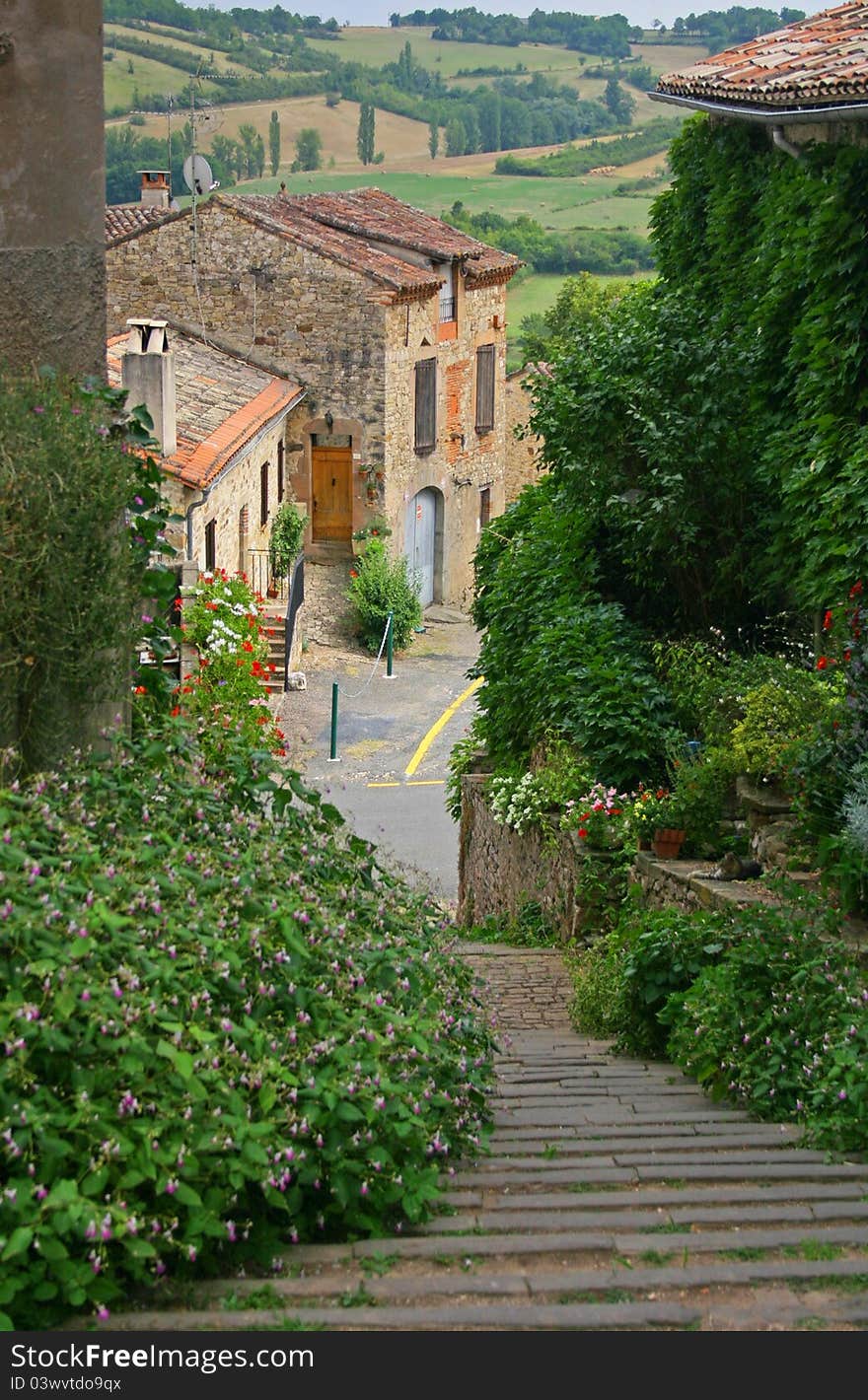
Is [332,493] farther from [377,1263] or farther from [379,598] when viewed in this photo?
[377,1263]

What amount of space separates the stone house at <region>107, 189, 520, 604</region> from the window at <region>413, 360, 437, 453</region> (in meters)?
0.04

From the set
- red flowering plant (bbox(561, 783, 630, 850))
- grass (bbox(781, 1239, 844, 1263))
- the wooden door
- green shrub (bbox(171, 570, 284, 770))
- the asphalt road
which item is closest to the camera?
grass (bbox(781, 1239, 844, 1263))

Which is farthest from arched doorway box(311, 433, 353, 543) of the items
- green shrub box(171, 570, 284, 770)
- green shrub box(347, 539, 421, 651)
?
green shrub box(171, 570, 284, 770)

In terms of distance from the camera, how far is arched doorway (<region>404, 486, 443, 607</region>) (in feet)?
112

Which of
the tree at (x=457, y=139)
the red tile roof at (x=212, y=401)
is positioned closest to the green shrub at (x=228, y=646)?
the red tile roof at (x=212, y=401)

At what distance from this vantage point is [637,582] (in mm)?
13695

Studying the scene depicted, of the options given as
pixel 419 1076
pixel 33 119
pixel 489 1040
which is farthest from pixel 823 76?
pixel 419 1076

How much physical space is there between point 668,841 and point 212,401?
1614 centimetres

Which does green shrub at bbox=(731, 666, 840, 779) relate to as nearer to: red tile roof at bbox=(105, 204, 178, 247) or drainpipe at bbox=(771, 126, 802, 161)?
drainpipe at bbox=(771, 126, 802, 161)

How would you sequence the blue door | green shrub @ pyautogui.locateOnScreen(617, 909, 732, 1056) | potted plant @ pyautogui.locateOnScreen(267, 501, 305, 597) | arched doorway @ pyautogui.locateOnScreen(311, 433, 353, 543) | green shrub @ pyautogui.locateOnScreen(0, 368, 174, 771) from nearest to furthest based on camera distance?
green shrub @ pyautogui.locateOnScreen(0, 368, 174, 771) → green shrub @ pyautogui.locateOnScreen(617, 909, 732, 1056) → potted plant @ pyautogui.locateOnScreen(267, 501, 305, 597) → arched doorway @ pyautogui.locateOnScreen(311, 433, 353, 543) → the blue door

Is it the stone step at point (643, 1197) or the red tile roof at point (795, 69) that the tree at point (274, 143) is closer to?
the red tile roof at point (795, 69)

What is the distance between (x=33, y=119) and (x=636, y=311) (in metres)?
8.32

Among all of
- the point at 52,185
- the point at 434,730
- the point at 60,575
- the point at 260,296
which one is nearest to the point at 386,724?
→ the point at 434,730
